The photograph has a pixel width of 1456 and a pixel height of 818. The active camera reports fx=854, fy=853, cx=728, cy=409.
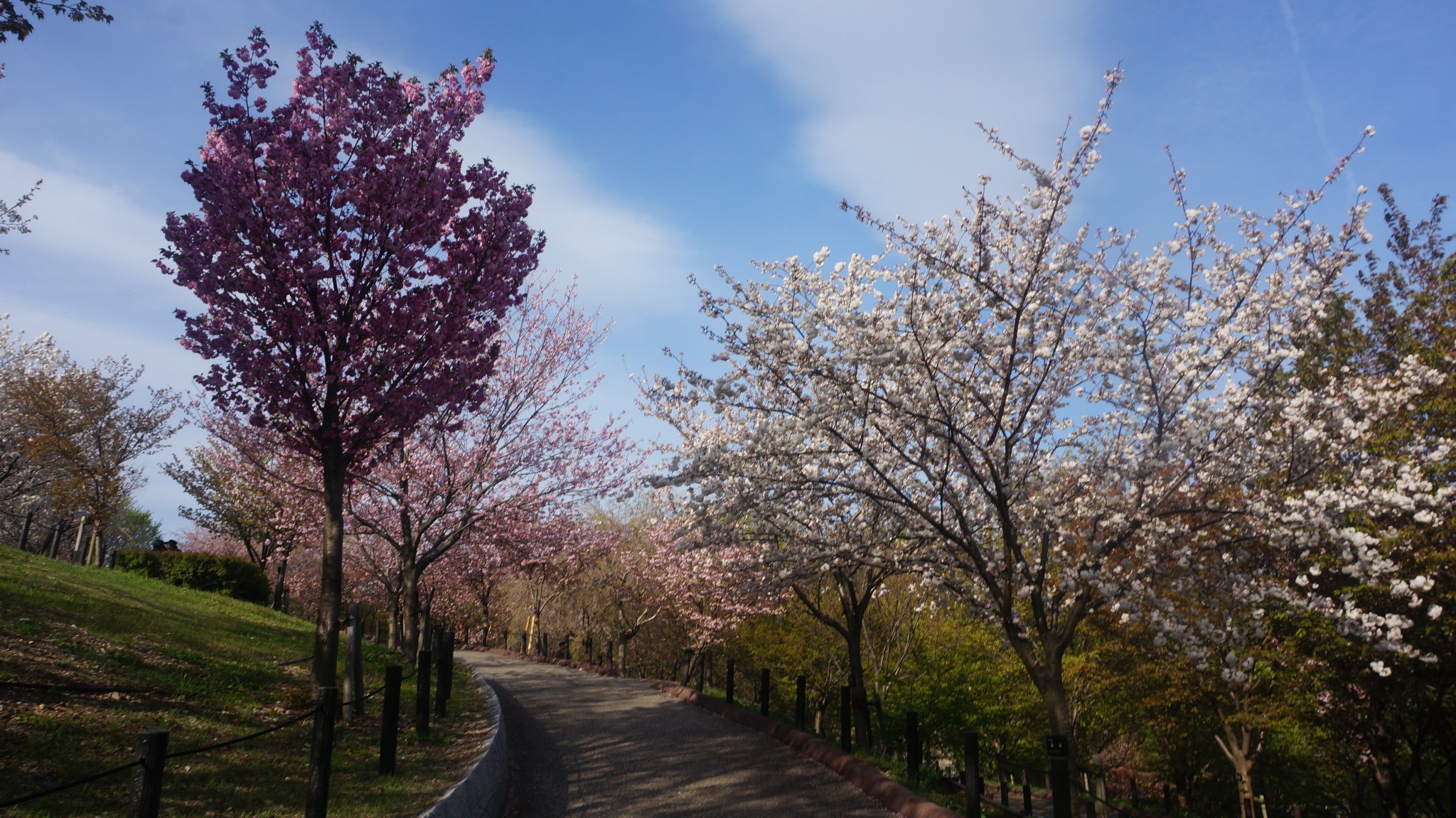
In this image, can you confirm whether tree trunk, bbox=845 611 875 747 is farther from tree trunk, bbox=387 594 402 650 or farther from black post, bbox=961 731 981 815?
tree trunk, bbox=387 594 402 650

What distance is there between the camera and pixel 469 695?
15.6 meters

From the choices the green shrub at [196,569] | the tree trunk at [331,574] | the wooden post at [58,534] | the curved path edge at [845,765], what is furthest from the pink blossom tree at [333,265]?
the wooden post at [58,534]

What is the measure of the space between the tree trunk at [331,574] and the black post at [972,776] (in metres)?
6.68

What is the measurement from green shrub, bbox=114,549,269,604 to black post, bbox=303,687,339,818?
19.0 metres

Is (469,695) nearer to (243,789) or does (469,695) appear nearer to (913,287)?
(243,789)

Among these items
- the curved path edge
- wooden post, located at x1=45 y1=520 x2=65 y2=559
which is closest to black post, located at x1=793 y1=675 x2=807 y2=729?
the curved path edge

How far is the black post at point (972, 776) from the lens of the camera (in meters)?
8.83

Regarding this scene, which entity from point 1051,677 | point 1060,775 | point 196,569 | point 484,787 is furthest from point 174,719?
point 196,569

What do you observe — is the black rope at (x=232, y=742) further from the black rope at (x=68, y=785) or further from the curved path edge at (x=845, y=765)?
the curved path edge at (x=845, y=765)

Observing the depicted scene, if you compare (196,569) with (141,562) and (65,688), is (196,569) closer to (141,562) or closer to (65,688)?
(141,562)

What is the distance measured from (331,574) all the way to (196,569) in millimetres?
17681

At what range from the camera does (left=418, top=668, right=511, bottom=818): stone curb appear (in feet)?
23.8

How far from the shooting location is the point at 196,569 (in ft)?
76.6

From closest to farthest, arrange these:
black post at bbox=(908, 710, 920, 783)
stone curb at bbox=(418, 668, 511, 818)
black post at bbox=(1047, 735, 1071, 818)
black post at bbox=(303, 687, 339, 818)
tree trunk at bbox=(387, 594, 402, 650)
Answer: black post at bbox=(303, 687, 339, 818) < stone curb at bbox=(418, 668, 511, 818) < black post at bbox=(1047, 735, 1071, 818) < black post at bbox=(908, 710, 920, 783) < tree trunk at bbox=(387, 594, 402, 650)
